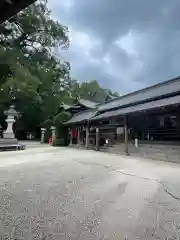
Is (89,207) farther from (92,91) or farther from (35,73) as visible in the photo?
(92,91)

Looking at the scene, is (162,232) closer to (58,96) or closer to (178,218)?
(178,218)

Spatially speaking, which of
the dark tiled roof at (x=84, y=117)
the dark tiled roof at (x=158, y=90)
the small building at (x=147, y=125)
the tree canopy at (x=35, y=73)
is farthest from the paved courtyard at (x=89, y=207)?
the dark tiled roof at (x=84, y=117)

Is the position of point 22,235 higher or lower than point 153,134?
lower

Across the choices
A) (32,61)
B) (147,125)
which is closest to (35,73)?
(32,61)

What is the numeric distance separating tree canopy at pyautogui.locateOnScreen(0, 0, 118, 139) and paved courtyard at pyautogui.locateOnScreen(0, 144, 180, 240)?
306 cm

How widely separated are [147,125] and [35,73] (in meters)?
8.43

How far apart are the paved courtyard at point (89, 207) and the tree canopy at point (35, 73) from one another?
10.0ft

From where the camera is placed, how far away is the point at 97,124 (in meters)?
20.0

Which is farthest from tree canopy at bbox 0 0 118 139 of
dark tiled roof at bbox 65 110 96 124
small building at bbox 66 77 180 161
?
small building at bbox 66 77 180 161

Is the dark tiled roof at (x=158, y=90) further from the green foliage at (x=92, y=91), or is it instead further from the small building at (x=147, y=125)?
the green foliage at (x=92, y=91)

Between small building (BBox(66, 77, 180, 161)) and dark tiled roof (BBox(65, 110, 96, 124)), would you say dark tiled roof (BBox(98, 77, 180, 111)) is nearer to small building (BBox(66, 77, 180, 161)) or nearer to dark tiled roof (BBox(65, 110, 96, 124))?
small building (BBox(66, 77, 180, 161))

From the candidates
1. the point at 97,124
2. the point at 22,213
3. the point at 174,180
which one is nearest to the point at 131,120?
the point at 97,124

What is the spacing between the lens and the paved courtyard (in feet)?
9.84

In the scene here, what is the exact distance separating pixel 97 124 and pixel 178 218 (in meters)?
16.5
